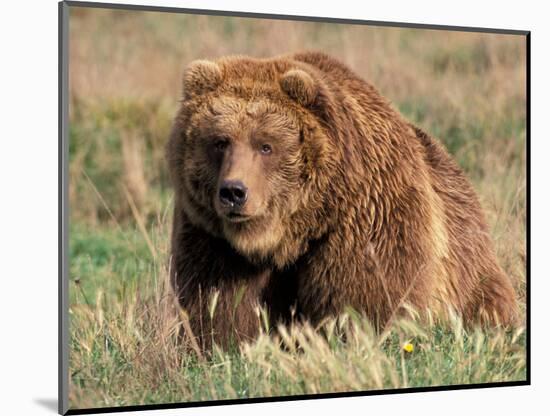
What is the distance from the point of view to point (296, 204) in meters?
6.96

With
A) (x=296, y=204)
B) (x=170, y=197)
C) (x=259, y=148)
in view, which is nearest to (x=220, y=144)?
(x=259, y=148)

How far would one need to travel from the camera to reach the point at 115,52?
11117 mm

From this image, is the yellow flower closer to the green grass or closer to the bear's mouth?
the green grass

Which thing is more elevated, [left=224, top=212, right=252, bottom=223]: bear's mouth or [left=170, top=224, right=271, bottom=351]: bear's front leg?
[left=224, top=212, right=252, bottom=223]: bear's mouth

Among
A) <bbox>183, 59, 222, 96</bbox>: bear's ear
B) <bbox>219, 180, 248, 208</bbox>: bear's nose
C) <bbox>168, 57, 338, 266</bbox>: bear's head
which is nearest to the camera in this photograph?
<bbox>219, 180, 248, 208</bbox>: bear's nose

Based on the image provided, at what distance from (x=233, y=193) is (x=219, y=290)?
0.70 metres

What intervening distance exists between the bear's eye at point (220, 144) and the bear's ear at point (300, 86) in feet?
1.42

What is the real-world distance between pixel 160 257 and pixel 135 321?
0.98 meters

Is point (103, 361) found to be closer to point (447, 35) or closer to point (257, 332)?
point (257, 332)

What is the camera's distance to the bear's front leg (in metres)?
7.12

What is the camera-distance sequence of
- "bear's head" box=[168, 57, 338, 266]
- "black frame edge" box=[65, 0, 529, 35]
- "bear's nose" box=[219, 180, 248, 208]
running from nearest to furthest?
"bear's nose" box=[219, 180, 248, 208] < "black frame edge" box=[65, 0, 529, 35] < "bear's head" box=[168, 57, 338, 266]

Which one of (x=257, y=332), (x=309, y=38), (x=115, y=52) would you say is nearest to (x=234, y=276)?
(x=257, y=332)

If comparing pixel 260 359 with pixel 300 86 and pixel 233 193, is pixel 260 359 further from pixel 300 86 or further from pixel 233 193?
pixel 300 86

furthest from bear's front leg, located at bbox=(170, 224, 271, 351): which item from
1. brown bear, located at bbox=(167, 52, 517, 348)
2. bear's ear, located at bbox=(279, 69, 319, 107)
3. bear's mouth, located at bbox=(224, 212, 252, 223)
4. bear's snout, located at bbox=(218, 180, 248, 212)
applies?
bear's ear, located at bbox=(279, 69, 319, 107)
